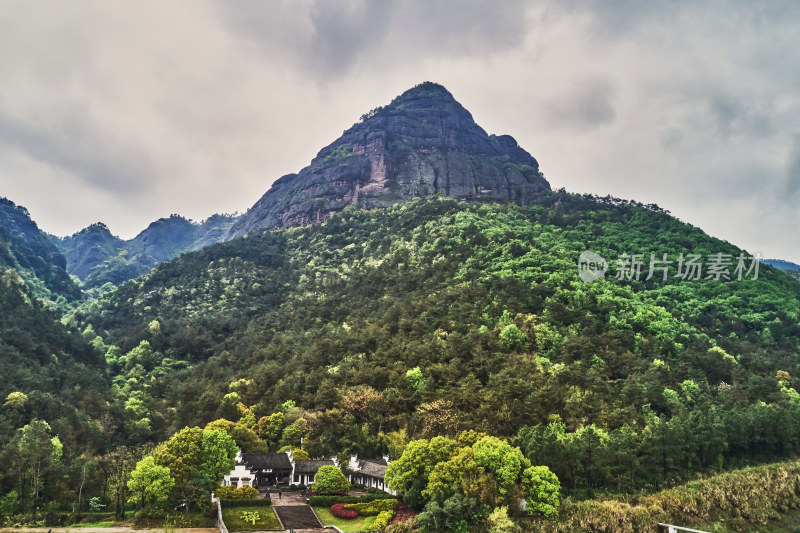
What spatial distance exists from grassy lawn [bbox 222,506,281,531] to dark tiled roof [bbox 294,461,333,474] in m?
7.23

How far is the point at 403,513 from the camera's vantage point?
116 feet

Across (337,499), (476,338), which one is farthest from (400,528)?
(476,338)

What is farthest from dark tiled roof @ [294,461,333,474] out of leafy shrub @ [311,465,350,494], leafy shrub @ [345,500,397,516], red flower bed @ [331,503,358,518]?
leafy shrub @ [345,500,397,516]

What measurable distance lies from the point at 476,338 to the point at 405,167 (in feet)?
326

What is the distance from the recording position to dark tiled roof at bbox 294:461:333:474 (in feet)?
143

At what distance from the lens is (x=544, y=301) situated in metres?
60.8

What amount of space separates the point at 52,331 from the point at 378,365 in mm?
48221

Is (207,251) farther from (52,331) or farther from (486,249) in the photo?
(486,249)

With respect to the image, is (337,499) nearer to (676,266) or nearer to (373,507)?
(373,507)

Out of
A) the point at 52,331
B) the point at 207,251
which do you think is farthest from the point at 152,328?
the point at 207,251

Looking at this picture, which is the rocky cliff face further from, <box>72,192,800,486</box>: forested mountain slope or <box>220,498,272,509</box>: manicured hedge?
<box>220,498,272,509</box>: manicured hedge

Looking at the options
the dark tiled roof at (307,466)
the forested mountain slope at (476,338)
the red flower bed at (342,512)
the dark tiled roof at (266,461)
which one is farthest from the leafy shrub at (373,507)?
the dark tiled roof at (266,461)

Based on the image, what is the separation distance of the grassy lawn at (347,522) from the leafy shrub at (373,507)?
36 cm

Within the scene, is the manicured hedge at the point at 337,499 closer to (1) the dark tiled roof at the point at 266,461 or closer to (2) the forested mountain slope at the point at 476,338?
(1) the dark tiled roof at the point at 266,461
